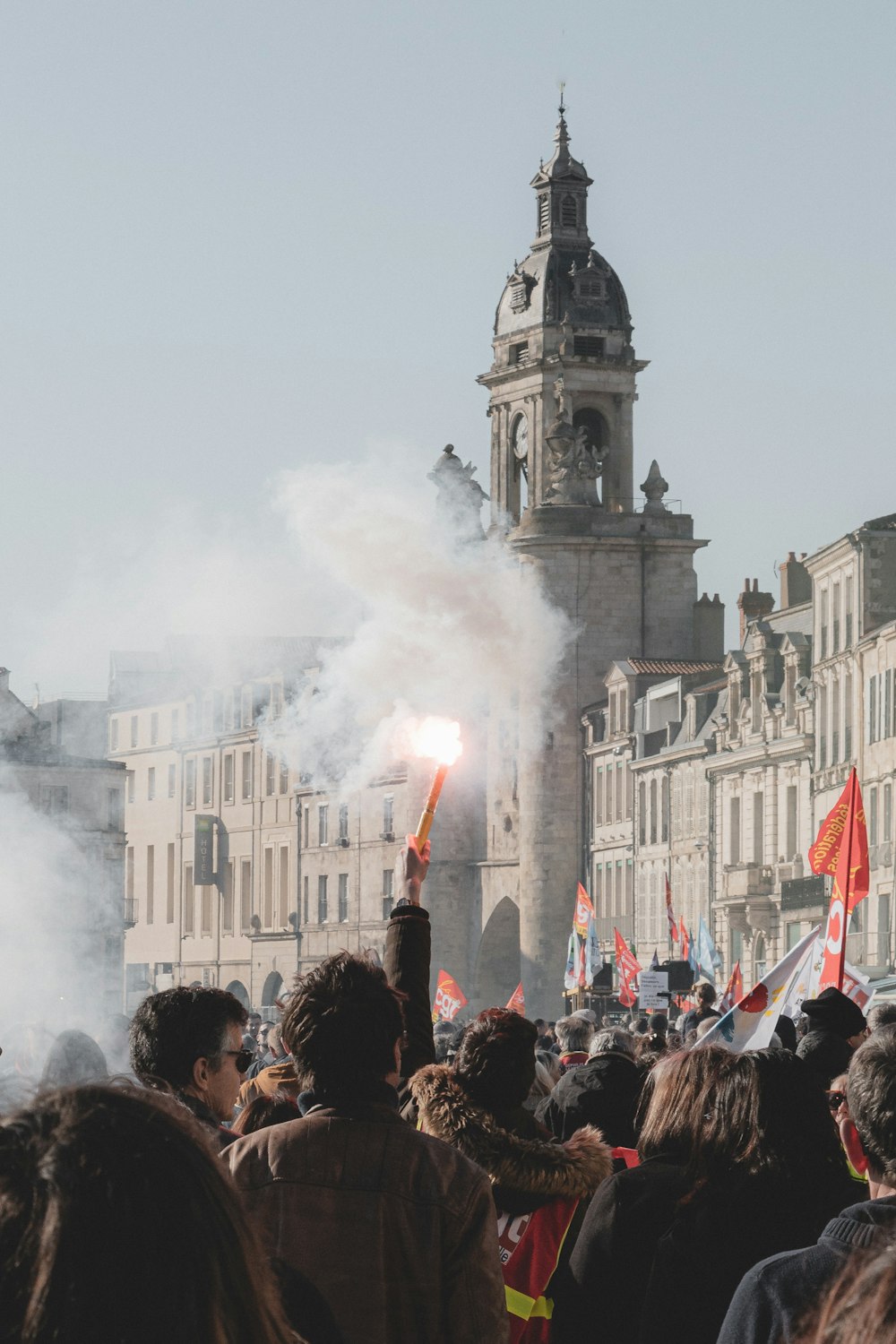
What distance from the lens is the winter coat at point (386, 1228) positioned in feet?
16.1

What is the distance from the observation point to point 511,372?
302 ft

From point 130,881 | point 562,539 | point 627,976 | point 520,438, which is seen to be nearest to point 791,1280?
point 627,976

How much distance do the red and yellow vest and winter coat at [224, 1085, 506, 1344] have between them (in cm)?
135

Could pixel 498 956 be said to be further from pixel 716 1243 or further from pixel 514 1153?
pixel 716 1243

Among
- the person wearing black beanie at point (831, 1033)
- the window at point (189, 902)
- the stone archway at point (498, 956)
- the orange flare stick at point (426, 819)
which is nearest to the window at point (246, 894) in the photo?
the window at point (189, 902)

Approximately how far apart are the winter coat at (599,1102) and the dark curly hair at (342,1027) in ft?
11.0

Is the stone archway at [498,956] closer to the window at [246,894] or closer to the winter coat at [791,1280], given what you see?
the window at [246,894]

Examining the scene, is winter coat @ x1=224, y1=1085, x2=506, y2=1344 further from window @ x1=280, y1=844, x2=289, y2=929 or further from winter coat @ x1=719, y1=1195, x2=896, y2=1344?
window @ x1=280, y1=844, x2=289, y2=929

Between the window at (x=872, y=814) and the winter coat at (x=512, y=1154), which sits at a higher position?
the window at (x=872, y=814)

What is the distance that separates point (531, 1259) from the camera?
6359 mm

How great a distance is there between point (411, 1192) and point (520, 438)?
88102mm

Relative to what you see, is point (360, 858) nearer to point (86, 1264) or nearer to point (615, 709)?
point (615, 709)

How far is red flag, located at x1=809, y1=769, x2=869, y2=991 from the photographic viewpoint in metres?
16.7

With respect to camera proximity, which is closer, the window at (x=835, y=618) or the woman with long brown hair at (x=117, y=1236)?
the woman with long brown hair at (x=117, y=1236)
